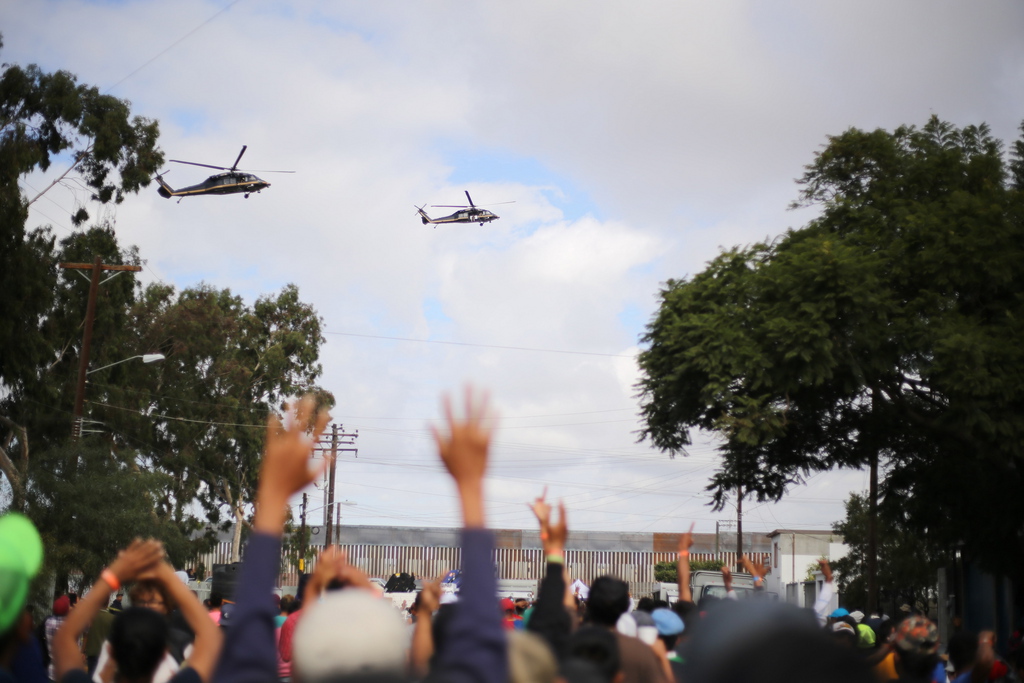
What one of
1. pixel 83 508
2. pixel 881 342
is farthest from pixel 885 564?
pixel 83 508

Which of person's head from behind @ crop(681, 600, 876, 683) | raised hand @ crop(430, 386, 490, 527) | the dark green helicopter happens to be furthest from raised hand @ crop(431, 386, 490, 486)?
the dark green helicopter

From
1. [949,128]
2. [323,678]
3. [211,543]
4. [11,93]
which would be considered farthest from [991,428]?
[211,543]

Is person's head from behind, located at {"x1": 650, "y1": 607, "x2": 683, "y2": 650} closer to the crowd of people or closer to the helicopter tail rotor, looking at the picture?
the crowd of people

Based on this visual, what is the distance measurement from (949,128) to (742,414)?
990 centimetres

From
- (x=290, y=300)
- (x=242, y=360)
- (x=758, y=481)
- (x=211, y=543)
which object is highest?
(x=290, y=300)

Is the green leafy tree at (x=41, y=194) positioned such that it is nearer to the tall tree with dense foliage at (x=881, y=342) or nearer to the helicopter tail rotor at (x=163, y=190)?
the helicopter tail rotor at (x=163, y=190)

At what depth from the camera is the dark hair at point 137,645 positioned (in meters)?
3.51

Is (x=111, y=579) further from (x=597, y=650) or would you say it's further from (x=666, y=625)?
(x=666, y=625)

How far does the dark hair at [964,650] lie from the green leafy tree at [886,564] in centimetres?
3296

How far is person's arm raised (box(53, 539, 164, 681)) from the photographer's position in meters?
3.45

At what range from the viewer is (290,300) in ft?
163

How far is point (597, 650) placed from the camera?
3.92 m

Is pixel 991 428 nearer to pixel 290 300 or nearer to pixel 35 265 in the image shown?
pixel 35 265

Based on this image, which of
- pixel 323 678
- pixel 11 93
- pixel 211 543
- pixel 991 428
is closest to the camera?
pixel 323 678
